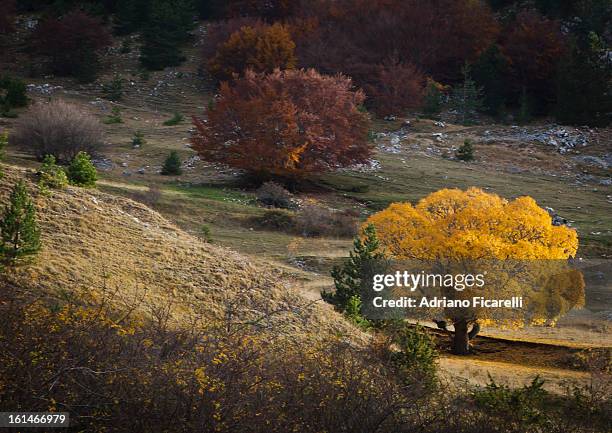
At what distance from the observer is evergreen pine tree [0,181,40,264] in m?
12.5

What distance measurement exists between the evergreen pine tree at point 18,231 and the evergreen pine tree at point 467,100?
4349 cm

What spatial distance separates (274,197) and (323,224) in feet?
15.1

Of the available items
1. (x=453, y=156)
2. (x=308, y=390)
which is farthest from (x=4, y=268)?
(x=453, y=156)

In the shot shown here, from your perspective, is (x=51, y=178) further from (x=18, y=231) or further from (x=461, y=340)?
(x=461, y=340)

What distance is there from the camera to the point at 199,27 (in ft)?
233

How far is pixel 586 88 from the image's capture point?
5172 centimetres

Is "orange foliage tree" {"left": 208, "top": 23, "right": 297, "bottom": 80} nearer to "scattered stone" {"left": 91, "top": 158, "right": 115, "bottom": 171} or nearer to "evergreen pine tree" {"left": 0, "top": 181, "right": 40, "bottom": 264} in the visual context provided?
"scattered stone" {"left": 91, "top": 158, "right": 115, "bottom": 171}

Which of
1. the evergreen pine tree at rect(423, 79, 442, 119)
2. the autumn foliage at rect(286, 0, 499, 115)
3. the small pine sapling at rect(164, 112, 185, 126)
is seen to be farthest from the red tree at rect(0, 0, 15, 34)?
the evergreen pine tree at rect(423, 79, 442, 119)

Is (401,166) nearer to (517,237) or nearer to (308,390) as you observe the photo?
(517,237)

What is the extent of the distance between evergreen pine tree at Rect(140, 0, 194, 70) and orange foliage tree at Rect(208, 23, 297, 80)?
4807mm

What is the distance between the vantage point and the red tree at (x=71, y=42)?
189ft

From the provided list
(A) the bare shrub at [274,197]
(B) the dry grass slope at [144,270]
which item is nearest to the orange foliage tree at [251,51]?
(A) the bare shrub at [274,197]

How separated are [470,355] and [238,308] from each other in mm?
8659

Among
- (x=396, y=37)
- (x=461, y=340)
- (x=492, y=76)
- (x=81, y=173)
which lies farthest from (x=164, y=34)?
(x=461, y=340)
